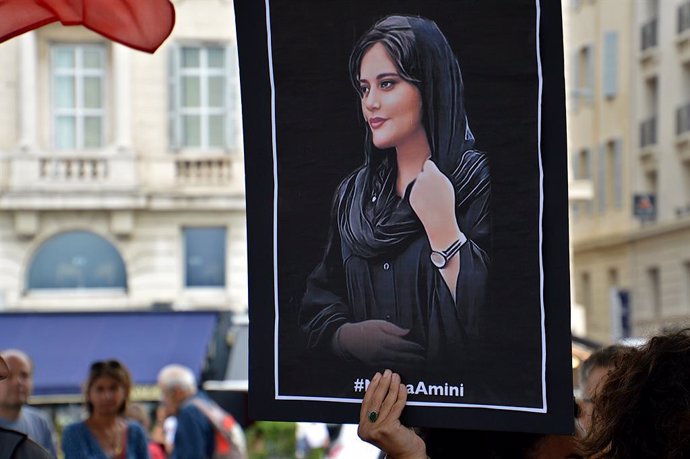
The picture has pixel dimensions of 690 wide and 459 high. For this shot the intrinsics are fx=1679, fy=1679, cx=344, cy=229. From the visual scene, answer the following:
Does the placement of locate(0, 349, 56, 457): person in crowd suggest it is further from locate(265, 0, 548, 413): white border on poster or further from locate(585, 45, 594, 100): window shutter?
locate(585, 45, 594, 100): window shutter

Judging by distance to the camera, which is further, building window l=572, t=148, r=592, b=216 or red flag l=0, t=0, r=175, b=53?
building window l=572, t=148, r=592, b=216

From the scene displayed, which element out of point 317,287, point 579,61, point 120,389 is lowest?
point 120,389

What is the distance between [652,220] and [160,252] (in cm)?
1657

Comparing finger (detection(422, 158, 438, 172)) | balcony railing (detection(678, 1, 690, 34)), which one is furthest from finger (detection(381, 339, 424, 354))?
balcony railing (detection(678, 1, 690, 34))

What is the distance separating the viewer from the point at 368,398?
10.7 ft

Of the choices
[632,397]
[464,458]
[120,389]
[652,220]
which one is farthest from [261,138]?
[652,220]

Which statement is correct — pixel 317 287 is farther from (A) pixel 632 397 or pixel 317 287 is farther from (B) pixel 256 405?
(A) pixel 632 397

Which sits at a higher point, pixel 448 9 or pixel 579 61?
pixel 579 61

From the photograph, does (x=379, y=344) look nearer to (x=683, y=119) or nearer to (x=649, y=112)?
(x=683, y=119)

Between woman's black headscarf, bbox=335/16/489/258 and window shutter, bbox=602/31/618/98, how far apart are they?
44538mm

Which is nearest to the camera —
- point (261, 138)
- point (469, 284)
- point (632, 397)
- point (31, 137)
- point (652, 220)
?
point (632, 397)

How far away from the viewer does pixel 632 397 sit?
282 centimetres

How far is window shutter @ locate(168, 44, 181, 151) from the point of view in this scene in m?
32.5

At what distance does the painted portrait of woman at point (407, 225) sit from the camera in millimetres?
3238
